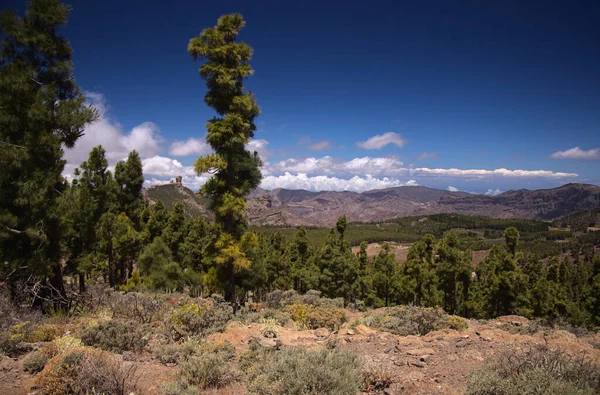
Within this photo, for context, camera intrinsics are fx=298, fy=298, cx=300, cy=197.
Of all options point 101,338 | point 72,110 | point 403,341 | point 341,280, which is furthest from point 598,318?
point 72,110

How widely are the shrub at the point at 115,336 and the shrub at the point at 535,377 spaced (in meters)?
6.93

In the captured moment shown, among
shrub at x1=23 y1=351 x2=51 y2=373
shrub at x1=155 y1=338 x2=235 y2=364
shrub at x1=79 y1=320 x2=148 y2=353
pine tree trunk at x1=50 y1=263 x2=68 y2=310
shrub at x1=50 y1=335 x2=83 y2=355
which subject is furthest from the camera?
pine tree trunk at x1=50 y1=263 x2=68 y2=310

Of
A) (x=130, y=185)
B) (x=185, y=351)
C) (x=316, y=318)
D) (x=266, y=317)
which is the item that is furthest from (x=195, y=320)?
(x=130, y=185)

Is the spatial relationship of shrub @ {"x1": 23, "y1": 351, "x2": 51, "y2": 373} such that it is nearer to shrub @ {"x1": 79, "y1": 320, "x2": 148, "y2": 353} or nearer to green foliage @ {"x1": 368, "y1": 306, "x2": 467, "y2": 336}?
shrub @ {"x1": 79, "y1": 320, "x2": 148, "y2": 353}

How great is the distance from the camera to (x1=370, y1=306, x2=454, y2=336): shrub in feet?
32.0

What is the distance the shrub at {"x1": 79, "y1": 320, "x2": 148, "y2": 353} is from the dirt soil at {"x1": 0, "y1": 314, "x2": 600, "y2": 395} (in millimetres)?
494

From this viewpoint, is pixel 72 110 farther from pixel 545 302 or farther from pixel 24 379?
pixel 545 302

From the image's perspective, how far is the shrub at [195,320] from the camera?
26.3ft

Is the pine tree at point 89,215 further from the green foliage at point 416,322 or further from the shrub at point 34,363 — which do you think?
the green foliage at point 416,322

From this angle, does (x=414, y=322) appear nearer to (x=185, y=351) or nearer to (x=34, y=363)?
(x=185, y=351)

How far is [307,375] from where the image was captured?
193 inches

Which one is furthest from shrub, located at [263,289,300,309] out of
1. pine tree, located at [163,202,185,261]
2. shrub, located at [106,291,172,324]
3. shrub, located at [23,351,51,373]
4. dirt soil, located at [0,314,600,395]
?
pine tree, located at [163,202,185,261]

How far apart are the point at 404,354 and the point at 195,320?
5.54 meters

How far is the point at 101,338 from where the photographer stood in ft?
22.1
